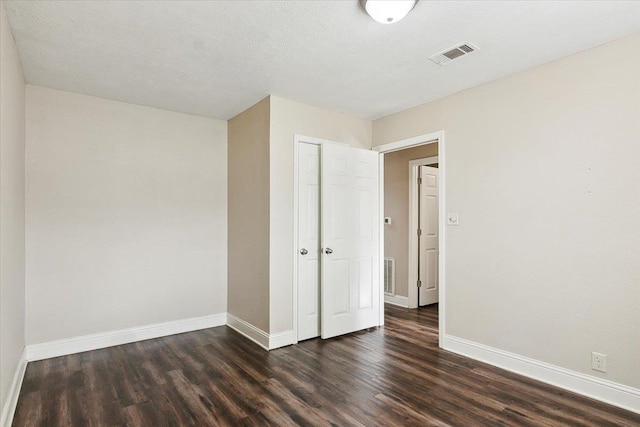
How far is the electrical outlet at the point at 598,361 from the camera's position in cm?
247

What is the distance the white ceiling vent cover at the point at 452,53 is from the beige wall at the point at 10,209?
114 inches

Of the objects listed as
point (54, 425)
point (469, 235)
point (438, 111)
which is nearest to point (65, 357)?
point (54, 425)

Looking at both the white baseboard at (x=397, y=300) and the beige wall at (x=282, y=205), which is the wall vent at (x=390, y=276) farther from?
the beige wall at (x=282, y=205)

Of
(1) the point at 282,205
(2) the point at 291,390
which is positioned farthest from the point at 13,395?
(1) the point at 282,205

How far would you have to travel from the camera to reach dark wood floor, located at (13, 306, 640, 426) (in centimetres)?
226

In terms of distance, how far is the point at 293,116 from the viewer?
3.72 meters

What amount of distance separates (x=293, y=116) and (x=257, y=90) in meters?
0.48

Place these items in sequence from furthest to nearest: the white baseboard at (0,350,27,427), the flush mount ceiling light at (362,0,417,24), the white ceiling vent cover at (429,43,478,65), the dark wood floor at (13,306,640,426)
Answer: the white ceiling vent cover at (429,43,478,65)
the dark wood floor at (13,306,640,426)
the white baseboard at (0,350,27,427)
the flush mount ceiling light at (362,0,417,24)

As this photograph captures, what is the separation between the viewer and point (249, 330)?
12.6 feet

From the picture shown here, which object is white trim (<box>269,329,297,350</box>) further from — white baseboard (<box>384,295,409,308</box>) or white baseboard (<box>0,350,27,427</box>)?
white baseboard (<box>384,295,409,308</box>)

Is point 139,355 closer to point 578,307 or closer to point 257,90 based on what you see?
point 257,90

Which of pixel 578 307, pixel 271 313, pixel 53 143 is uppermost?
pixel 53 143

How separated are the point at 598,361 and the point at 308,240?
104 inches

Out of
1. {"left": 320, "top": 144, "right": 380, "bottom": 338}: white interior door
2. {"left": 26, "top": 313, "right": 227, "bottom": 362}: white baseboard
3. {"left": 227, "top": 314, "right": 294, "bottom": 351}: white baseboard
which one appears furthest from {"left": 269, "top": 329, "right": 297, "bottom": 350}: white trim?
{"left": 26, "top": 313, "right": 227, "bottom": 362}: white baseboard
